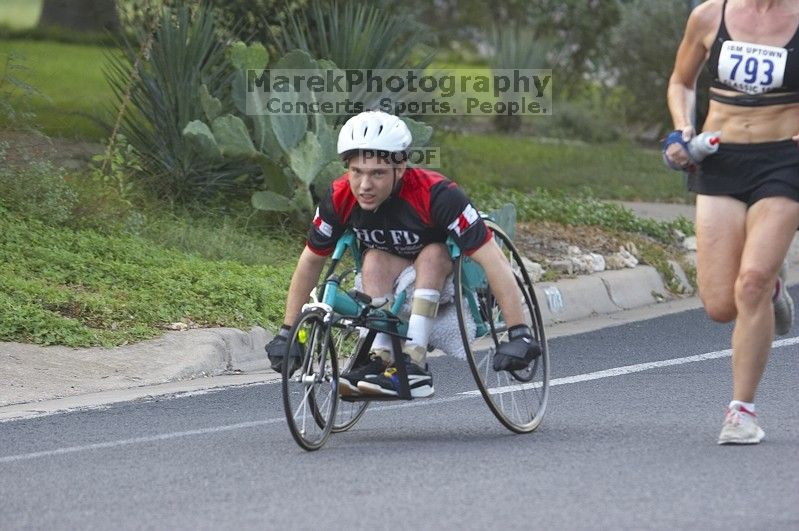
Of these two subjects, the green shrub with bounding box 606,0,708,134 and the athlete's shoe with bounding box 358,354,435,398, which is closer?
the athlete's shoe with bounding box 358,354,435,398

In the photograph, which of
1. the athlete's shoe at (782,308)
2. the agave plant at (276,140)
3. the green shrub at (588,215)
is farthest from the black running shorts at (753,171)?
the green shrub at (588,215)

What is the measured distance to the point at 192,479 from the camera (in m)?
5.96

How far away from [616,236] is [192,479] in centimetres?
711

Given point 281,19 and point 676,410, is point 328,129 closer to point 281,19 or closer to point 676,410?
point 281,19

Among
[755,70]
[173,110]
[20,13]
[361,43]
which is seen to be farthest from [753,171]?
[20,13]

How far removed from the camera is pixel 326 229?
→ 21.9 ft

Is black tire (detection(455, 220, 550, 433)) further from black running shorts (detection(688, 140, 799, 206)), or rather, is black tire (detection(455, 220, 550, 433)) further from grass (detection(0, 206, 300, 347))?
grass (detection(0, 206, 300, 347))

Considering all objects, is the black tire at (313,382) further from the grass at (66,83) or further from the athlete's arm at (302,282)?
the grass at (66,83)

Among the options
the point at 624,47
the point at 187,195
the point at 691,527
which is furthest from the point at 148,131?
the point at 624,47

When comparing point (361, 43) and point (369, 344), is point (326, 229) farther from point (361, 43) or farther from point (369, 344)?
point (361, 43)

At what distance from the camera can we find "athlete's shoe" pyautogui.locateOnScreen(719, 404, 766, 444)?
628 centimetres

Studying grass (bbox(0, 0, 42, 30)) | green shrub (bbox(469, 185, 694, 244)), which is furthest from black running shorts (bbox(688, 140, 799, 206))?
grass (bbox(0, 0, 42, 30))

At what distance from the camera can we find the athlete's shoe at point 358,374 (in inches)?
257

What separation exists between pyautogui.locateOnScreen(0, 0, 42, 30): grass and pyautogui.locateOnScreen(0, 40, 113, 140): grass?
0.16 m
